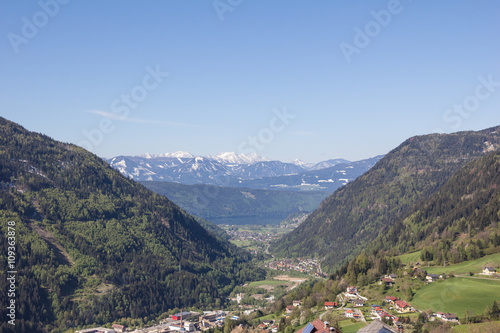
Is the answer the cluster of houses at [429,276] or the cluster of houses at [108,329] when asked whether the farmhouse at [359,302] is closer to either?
the cluster of houses at [429,276]

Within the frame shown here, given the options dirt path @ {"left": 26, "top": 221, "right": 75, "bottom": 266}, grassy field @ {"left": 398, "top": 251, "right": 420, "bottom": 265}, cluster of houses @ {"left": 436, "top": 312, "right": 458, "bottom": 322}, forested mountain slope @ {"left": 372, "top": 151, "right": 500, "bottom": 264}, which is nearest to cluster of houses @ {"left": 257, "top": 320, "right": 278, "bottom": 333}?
cluster of houses @ {"left": 436, "top": 312, "right": 458, "bottom": 322}

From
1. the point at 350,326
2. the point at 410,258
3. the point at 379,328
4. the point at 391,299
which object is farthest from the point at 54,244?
the point at 379,328

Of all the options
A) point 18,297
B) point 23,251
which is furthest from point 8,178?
point 18,297

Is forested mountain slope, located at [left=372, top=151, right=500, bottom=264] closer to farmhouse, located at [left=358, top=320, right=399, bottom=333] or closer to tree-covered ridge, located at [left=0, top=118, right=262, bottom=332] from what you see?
tree-covered ridge, located at [left=0, top=118, right=262, bottom=332]

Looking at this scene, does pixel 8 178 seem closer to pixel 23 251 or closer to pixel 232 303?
A: pixel 23 251

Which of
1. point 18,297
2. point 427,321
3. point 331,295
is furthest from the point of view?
point 18,297
